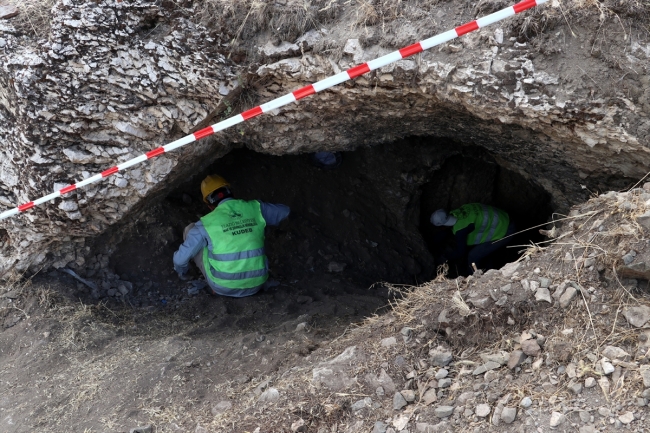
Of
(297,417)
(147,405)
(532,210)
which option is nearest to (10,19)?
(147,405)

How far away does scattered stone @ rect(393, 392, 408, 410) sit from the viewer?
2816mm

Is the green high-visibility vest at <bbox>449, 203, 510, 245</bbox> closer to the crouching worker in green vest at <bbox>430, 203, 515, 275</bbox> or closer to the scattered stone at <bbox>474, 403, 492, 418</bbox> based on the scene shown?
the crouching worker in green vest at <bbox>430, 203, 515, 275</bbox>

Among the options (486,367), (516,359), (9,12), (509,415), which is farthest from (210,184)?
(509,415)

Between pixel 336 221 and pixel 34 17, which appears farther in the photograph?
pixel 336 221

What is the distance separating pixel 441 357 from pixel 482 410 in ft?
1.31

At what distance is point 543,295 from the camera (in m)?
2.89

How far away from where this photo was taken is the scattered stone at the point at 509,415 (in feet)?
8.27

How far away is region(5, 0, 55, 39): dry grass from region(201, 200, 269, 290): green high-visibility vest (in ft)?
6.54

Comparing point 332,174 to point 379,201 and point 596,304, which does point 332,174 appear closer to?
point 379,201

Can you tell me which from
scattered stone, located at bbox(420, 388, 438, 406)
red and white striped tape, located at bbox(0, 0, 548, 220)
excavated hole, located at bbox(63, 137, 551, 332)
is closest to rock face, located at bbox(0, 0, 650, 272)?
red and white striped tape, located at bbox(0, 0, 548, 220)

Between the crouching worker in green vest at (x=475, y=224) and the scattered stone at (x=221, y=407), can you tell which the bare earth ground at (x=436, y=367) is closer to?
the scattered stone at (x=221, y=407)

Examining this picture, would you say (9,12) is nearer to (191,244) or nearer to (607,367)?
(191,244)

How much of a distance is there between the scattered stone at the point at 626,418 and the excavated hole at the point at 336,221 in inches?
107

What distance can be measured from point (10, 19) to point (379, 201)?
4052mm
